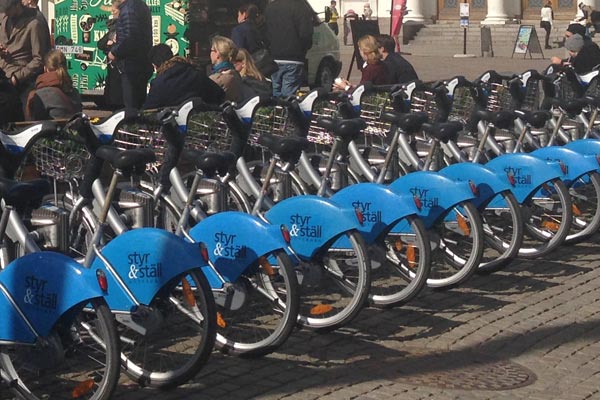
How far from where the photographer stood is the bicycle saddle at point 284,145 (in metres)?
8.10

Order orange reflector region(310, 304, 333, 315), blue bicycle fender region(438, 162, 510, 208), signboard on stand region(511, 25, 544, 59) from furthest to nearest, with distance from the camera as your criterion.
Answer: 1. signboard on stand region(511, 25, 544, 59)
2. blue bicycle fender region(438, 162, 510, 208)
3. orange reflector region(310, 304, 333, 315)

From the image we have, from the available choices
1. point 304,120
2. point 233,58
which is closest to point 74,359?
point 304,120

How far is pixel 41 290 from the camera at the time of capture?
6.04 metres

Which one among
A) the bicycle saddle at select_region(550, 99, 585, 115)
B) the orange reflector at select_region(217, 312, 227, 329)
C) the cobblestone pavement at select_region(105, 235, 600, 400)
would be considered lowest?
the cobblestone pavement at select_region(105, 235, 600, 400)

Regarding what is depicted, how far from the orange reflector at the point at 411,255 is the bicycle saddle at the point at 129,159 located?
199 centimetres

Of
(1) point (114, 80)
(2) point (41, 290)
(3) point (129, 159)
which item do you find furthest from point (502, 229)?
(1) point (114, 80)

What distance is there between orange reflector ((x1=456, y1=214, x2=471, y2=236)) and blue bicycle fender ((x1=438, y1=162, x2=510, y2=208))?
0.33m

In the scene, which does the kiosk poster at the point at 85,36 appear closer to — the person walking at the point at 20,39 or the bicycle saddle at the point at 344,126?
the person walking at the point at 20,39

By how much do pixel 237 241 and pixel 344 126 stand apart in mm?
1850

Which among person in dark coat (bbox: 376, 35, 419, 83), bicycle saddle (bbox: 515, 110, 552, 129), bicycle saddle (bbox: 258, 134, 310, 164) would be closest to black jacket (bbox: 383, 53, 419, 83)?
person in dark coat (bbox: 376, 35, 419, 83)

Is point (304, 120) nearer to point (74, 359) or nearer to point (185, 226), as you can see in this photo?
point (185, 226)

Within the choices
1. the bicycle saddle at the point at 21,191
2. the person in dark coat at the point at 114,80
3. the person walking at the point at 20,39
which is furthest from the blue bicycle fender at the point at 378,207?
the person in dark coat at the point at 114,80

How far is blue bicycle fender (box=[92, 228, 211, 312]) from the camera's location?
21.4 feet

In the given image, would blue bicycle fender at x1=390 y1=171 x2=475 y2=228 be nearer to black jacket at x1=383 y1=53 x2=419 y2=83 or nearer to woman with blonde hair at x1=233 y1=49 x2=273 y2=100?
woman with blonde hair at x1=233 y1=49 x2=273 y2=100
